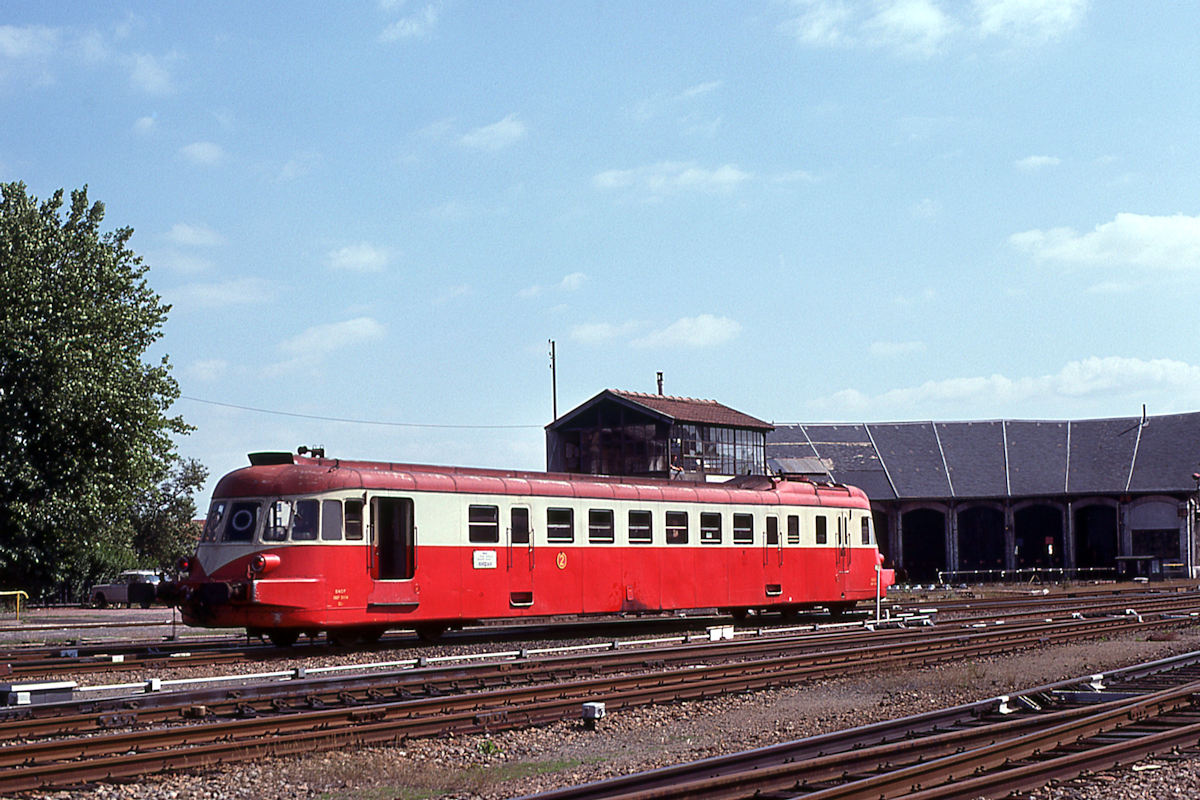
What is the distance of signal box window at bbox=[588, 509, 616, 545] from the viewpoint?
23281 mm

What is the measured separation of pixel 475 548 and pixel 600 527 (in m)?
3.19

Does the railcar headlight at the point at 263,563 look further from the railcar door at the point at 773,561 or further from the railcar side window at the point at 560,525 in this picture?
the railcar door at the point at 773,561

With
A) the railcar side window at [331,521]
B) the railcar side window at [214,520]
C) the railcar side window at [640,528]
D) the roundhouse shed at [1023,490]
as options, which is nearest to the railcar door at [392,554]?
the railcar side window at [331,521]

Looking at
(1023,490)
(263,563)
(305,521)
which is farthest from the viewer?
(1023,490)

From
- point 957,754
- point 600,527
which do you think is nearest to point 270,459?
point 600,527

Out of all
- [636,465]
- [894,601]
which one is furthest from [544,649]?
[636,465]

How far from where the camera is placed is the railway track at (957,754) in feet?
27.5

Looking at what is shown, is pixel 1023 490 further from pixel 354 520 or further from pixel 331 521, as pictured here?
pixel 331 521

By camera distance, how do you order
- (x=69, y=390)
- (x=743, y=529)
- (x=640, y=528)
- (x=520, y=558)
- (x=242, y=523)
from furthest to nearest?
(x=69, y=390) → (x=743, y=529) → (x=640, y=528) → (x=520, y=558) → (x=242, y=523)

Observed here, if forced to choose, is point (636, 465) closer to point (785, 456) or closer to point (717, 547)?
point (785, 456)

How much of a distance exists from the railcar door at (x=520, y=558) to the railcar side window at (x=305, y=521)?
394cm

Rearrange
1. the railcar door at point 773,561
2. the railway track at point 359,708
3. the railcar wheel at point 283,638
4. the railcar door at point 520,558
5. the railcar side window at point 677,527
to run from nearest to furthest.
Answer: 1. the railway track at point 359,708
2. the railcar wheel at point 283,638
3. the railcar door at point 520,558
4. the railcar side window at point 677,527
5. the railcar door at point 773,561

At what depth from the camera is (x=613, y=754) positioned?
10.9 meters

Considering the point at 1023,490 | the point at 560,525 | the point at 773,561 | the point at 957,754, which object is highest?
the point at 1023,490
